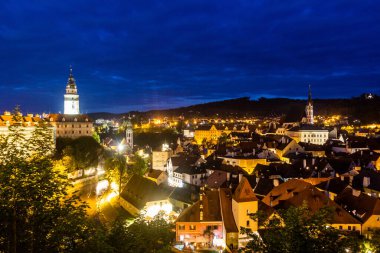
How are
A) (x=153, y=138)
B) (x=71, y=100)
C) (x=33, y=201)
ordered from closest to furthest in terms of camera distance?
1. (x=33, y=201)
2. (x=71, y=100)
3. (x=153, y=138)

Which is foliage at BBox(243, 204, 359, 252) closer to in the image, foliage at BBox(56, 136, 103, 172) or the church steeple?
foliage at BBox(56, 136, 103, 172)

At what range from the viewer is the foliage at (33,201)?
9859 mm

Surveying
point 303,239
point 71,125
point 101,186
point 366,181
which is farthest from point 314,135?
point 303,239

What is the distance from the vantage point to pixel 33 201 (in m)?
10.1

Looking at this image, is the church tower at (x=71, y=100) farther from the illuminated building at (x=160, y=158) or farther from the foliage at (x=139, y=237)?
the foliage at (x=139, y=237)

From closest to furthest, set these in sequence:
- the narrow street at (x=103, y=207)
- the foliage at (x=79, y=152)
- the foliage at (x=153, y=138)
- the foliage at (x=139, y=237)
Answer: the foliage at (x=139, y=237)
the narrow street at (x=103, y=207)
the foliage at (x=79, y=152)
the foliage at (x=153, y=138)

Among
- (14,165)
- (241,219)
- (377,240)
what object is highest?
(14,165)

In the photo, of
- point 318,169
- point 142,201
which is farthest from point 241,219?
point 318,169

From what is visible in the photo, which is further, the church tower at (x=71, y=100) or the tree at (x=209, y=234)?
the church tower at (x=71, y=100)

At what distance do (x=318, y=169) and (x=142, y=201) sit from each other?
2200 centimetres

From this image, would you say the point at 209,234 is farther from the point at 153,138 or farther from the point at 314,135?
the point at 153,138

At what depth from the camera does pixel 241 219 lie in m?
28.1

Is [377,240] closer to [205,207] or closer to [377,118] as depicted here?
[205,207]

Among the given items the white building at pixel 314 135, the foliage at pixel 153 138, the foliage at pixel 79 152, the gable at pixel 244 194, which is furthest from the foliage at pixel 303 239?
the foliage at pixel 153 138
